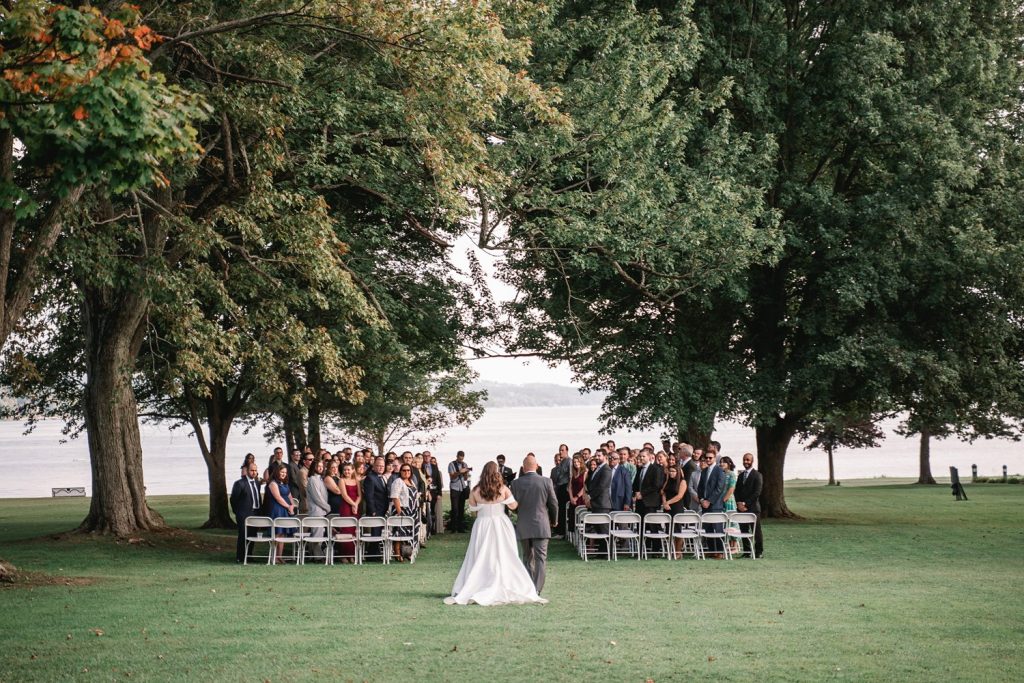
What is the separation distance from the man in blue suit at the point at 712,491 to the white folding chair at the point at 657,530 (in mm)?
769

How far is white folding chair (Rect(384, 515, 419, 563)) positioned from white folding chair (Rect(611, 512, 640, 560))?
11.3 feet

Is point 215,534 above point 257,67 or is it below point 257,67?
below

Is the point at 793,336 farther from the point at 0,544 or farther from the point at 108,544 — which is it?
the point at 0,544

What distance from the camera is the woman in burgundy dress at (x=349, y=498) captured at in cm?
1920

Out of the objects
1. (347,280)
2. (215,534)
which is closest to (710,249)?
(347,280)

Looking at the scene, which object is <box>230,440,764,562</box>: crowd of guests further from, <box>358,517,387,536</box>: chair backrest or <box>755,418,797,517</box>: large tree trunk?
<box>755,418,797,517</box>: large tree trunk

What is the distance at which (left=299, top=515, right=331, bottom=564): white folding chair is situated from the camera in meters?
18.0

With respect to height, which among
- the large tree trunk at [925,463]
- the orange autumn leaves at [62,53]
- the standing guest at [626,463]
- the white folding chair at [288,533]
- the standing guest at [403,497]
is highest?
the orange autumn leaves at [62,53]

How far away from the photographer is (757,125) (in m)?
27.0

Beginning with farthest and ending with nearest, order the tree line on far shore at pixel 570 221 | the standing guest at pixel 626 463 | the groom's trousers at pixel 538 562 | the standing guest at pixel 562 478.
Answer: the standing guest at pixel 562 478
the standing guest at pixel 626 463
the tree line on far shore at pixel 570 221
the groom's trousers at pixel 538 562

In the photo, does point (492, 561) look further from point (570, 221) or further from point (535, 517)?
point (570, 221)

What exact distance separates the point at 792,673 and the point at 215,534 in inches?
767

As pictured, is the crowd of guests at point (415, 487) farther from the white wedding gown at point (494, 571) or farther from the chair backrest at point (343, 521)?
the white wedding gown at point (494, 571)


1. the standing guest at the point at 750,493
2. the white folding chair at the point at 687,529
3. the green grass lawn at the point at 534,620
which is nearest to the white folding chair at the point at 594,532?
the green grass lawn at the point at 534,620
